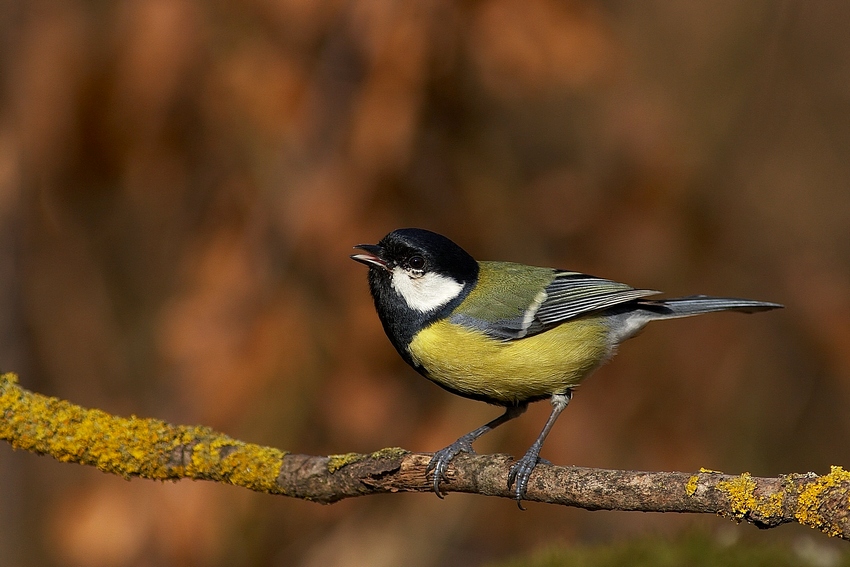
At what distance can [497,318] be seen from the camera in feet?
11.1

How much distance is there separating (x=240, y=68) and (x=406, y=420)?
90.6 inches

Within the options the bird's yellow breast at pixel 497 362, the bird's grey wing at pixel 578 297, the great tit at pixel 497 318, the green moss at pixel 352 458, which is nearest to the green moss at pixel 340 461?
the green moss at pixel 352 458

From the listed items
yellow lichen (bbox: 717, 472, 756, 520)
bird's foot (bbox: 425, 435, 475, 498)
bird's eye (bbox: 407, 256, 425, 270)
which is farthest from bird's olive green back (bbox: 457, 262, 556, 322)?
yellow lichen (bbox: 717, 472, 756, 520)

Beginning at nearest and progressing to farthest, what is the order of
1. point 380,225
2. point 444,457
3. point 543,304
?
point 444,457 < point 543,304 < point 380,225

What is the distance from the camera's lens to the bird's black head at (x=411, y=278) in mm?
3387

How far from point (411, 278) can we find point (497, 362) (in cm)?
52

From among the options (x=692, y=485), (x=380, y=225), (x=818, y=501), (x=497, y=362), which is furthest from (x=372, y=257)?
(x=818, y=501)

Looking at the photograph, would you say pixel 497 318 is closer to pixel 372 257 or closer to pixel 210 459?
pixel 372 257

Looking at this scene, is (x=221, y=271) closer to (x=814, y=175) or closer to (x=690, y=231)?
(x=690, y=231)

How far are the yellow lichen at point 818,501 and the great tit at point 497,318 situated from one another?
1227 millimetres

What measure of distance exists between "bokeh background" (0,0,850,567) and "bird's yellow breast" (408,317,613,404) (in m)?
1.05

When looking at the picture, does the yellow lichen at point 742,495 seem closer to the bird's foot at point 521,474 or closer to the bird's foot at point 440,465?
the bird's foot at point 521,474

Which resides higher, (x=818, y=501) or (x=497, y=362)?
(x=497, y=362)

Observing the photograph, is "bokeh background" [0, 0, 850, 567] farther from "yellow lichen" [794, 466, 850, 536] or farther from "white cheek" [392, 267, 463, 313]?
"yellow lichen" [794, 466, 850, 536]
